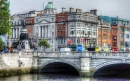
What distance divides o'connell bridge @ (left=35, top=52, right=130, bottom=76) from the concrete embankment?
3.71ft

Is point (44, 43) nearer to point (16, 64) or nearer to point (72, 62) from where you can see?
point (16, 64)

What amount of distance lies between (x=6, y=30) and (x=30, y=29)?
42879mm

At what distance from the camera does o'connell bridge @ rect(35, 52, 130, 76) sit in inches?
1838

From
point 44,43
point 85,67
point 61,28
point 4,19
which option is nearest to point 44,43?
point 44,43

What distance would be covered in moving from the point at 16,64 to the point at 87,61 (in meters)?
11.0

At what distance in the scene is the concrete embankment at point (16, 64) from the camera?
49016 millimetres

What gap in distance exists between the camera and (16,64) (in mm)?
51438

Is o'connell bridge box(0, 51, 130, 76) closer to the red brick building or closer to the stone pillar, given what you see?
the stone pillar

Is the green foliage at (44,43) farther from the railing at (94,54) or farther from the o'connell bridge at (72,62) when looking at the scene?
the railing at (94,54)

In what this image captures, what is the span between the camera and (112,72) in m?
54.6

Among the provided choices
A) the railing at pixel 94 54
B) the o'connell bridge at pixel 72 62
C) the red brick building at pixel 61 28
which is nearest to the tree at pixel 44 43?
the red brick building at pixel 61 28

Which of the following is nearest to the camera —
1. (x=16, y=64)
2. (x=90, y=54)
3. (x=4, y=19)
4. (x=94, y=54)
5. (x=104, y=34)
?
(x=90, y=54)

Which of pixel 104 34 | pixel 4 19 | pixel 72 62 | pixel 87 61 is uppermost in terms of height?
pixel 4 19

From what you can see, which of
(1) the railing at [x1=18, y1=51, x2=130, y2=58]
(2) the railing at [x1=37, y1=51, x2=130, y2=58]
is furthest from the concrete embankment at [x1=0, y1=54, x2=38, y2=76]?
(2) the railing at [x1=37, y1=51, x2=130, y2=58]
